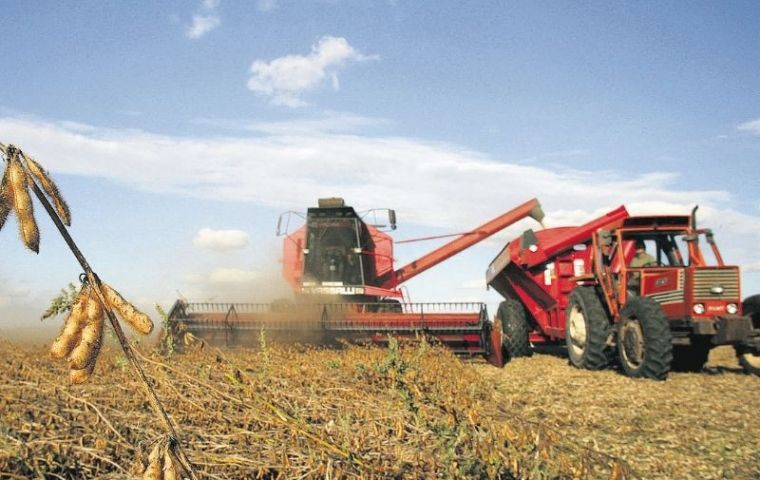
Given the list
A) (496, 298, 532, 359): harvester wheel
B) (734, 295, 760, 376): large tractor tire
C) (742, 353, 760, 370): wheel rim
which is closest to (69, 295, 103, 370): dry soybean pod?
(734, 295, 760, 376): large tractor tire

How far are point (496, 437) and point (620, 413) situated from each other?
2788 mm

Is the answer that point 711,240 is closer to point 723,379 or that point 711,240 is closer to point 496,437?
point 723,379

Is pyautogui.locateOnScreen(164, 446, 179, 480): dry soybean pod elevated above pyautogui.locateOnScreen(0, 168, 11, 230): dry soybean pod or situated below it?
below

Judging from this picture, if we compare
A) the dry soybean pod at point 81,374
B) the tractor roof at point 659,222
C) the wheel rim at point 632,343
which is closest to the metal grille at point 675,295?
the wheel rim at point 632,343

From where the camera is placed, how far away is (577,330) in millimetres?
9977

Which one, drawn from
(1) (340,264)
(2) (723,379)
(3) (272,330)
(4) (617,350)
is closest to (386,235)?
(1) (340,264)

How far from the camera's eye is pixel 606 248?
9758 millimetres

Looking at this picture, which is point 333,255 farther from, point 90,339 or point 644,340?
point 90,339

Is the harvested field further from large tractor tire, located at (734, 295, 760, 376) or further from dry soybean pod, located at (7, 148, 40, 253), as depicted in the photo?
large tractor tire, located at (734, 295, 760, 376)

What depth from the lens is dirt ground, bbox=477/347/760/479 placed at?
4.39 meters

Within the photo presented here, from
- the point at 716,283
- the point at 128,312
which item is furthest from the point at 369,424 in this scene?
the point at 716,283

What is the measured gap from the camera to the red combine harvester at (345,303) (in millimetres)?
10102

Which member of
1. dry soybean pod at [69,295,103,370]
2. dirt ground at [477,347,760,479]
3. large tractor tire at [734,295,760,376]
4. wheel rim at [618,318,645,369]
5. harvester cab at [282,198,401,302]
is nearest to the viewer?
dry soybean pod at [69,295,103,370]

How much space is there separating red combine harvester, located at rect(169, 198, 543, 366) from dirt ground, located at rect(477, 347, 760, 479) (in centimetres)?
118
